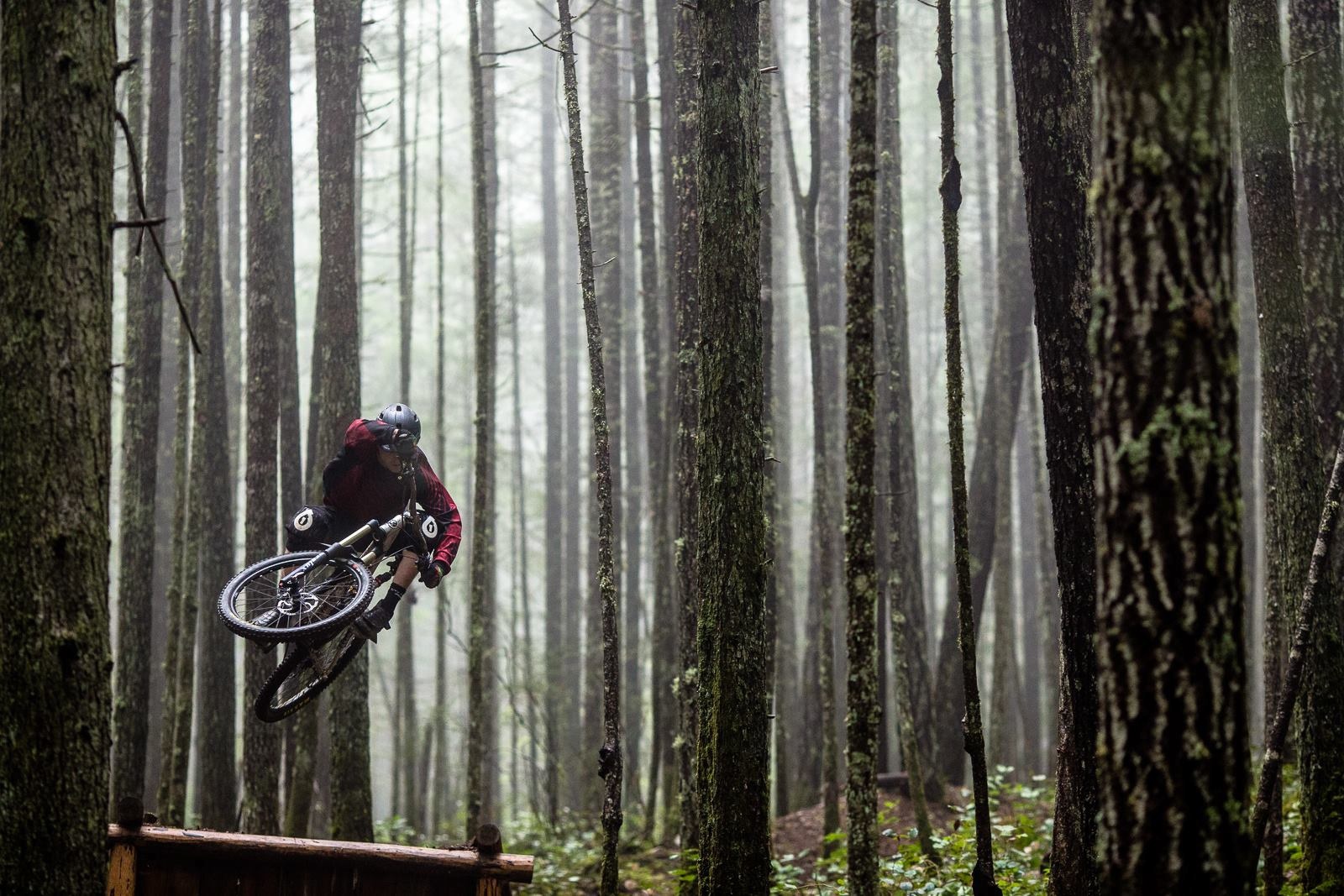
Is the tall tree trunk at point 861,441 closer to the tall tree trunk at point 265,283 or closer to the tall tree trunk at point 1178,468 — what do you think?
the tall tree trunk at point 1178,468

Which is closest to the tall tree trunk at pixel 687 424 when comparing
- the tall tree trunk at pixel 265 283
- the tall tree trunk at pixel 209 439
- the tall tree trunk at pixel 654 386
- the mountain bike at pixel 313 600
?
the mountain bike at pixel 313 600

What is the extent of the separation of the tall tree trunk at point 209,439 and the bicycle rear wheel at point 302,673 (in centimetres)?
296

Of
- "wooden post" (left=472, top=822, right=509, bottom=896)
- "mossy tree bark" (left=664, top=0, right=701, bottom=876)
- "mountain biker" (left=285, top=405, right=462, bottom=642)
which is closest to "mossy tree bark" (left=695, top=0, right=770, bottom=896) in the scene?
"wooden post" (left=472, top=822, right=509, bottom=896)

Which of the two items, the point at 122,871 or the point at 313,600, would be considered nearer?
the point at 122,871

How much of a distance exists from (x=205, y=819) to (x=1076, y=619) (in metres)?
8.39

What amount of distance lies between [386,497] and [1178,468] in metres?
6.00

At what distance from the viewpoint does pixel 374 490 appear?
8391 millimetres

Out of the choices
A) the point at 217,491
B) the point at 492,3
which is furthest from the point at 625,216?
the point at 217,491

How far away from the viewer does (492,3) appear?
1988 cm

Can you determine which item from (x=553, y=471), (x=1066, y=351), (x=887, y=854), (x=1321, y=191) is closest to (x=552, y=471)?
(x=553, y=471)

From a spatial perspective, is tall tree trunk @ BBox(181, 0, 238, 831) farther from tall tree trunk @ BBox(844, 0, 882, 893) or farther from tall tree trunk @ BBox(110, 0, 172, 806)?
tall tree trunk @ BBox(844, 0, 882, 893)

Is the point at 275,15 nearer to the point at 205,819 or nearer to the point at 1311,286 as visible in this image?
the point at 205,819

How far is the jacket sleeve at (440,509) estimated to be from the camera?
828cm

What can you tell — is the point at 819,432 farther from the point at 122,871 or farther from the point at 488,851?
the point at 122,871
